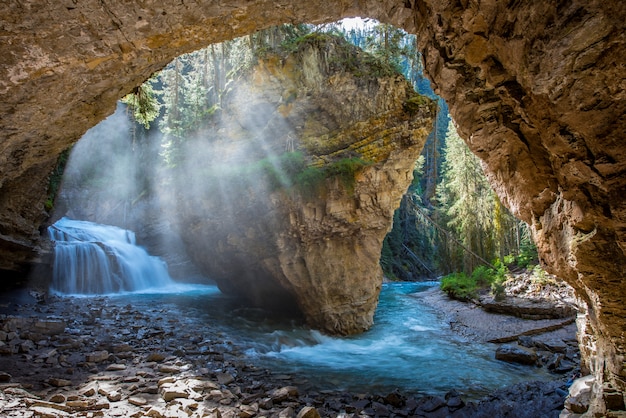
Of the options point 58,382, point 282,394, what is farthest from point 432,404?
point 58,382

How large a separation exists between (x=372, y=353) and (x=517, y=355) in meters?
3.92

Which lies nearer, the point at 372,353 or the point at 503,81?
the point at 503,81

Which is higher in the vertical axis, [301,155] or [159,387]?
[301,155]

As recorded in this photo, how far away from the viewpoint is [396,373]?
28.0 feet

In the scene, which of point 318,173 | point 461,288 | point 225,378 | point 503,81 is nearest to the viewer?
point 503,81

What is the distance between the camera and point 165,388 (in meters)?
5.85

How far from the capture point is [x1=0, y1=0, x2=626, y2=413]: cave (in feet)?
9.20

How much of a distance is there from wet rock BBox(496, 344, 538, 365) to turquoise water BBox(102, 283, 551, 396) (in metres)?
0.24

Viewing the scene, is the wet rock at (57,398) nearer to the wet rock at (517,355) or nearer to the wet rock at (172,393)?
the wet rock at (172,393)

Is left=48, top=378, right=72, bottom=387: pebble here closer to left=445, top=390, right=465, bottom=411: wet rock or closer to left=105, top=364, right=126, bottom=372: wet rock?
left=105, top=364, right=126, bottom=372: wet rock

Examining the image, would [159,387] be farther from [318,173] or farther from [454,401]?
[318,173]

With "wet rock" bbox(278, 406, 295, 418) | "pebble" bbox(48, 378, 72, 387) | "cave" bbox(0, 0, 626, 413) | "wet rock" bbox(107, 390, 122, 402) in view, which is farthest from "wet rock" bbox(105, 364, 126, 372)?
"cave" bbox(0, 0, 626, 413)

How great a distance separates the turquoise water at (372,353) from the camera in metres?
7.88

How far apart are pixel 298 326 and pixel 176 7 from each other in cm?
1128
